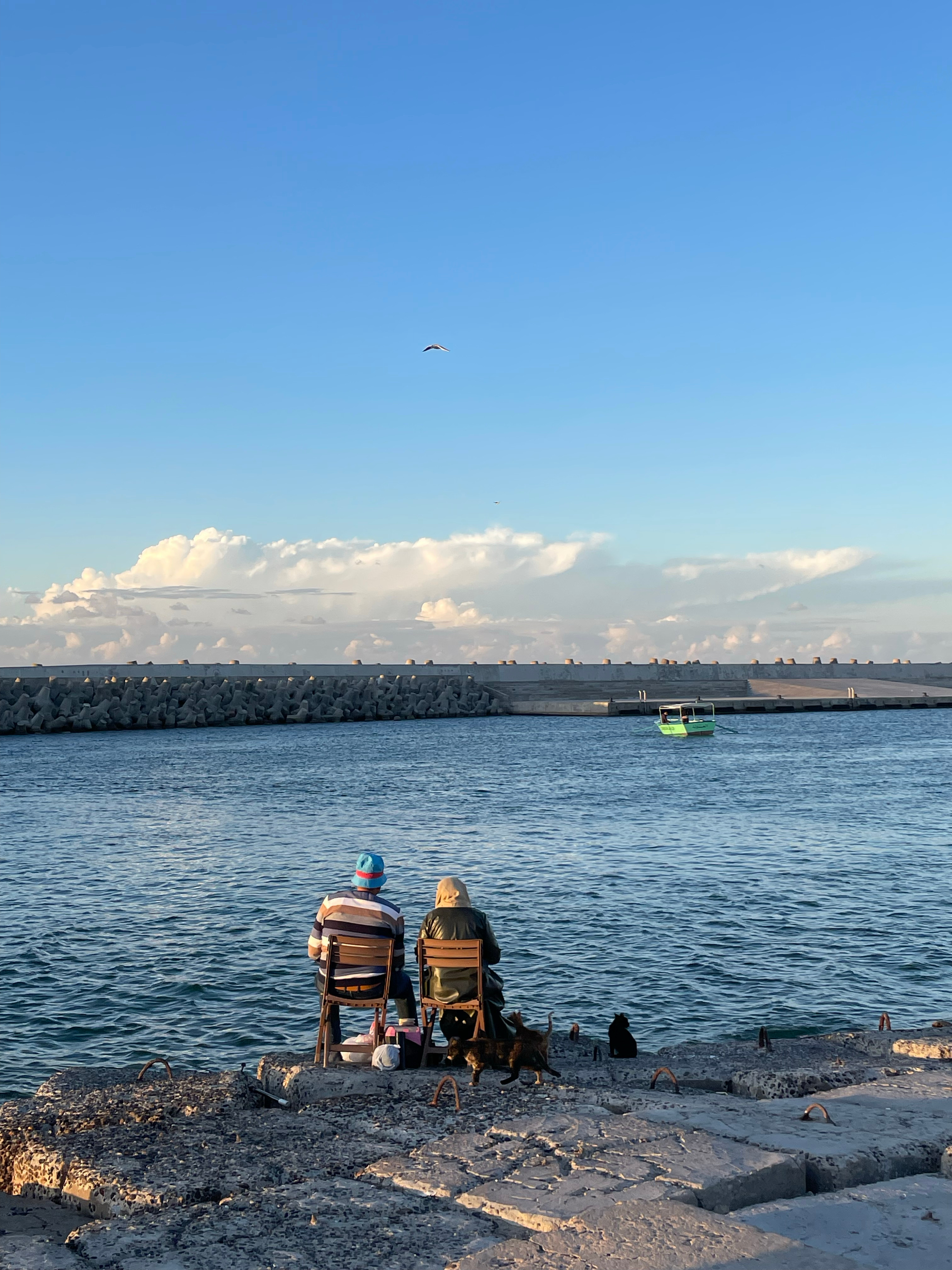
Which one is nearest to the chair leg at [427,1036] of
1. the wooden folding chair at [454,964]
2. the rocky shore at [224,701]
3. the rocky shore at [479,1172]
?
the wooden folding chair at [454,964]

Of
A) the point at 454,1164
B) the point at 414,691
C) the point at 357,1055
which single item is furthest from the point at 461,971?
the point at 414,691

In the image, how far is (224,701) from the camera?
245 feet

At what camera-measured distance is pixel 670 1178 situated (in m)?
4.91

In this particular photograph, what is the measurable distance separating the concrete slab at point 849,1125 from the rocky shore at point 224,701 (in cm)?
6470

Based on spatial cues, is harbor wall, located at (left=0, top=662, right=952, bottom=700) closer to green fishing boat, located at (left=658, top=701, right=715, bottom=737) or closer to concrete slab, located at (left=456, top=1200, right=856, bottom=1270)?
green fishing boat, located at (left=658, top=701, right=715, bottom=737)

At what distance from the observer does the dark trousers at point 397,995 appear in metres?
7.37

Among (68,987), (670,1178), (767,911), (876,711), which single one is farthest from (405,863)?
(876,711)

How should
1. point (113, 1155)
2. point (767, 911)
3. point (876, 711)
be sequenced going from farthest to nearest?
point (876, 711)
point (767, 911)
point (113, 1155)

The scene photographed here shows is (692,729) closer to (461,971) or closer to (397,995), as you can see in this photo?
(397,995)

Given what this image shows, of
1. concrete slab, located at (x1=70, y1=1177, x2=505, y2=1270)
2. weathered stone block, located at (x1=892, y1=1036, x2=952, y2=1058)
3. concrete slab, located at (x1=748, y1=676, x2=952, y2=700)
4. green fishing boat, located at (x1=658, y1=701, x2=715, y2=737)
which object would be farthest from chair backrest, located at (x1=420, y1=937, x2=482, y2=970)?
concrete slab, located at (x1=748, y1=676, x2=952, y2=700)

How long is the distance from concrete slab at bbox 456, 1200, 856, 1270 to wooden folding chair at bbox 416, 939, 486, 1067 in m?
2.49

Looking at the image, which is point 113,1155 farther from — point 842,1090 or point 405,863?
point 405,863

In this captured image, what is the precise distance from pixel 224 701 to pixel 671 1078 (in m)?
70.2

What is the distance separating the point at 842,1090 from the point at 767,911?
30.9 ft
